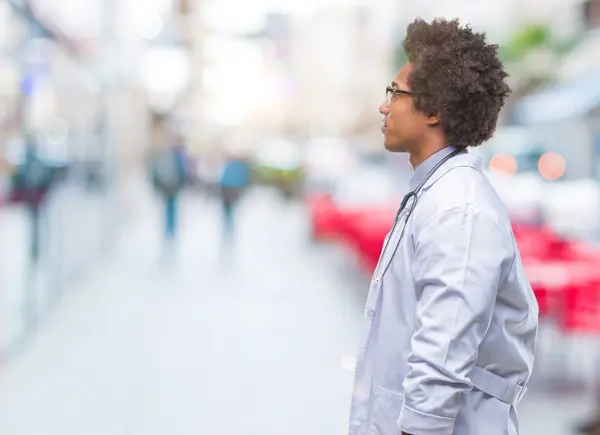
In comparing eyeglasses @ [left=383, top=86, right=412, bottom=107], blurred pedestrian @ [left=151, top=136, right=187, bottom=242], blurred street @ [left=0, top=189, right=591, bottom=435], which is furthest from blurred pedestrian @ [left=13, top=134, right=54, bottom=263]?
eyeglasses @ [left=383, top=86, right=412, bottom=107]

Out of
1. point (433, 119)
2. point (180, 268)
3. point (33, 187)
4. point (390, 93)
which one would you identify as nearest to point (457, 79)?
point (433, 119)

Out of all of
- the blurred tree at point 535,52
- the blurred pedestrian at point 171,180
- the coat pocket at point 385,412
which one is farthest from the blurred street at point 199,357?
the blurred tree at point 535,52

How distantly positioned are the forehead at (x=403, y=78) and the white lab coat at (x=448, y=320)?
6.7 inches

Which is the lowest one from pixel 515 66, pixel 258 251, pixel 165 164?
pixel 258 251

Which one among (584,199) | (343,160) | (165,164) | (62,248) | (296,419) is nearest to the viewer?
(296,419)

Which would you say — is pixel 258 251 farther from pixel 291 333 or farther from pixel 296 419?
pixel 296 419

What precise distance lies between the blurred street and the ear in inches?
135

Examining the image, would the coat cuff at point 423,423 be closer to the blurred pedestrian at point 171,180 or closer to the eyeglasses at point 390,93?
the eyeglasses at point 390,93

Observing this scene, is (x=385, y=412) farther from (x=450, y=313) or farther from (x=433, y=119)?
→ (x=433, y=119)

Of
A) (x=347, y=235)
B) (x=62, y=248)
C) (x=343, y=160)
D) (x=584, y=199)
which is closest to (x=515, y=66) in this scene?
(x=343, y=160)

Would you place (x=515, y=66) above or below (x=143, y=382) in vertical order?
above

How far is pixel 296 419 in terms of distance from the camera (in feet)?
17.7

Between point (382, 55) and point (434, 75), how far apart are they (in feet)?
205

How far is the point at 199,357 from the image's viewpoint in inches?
277
